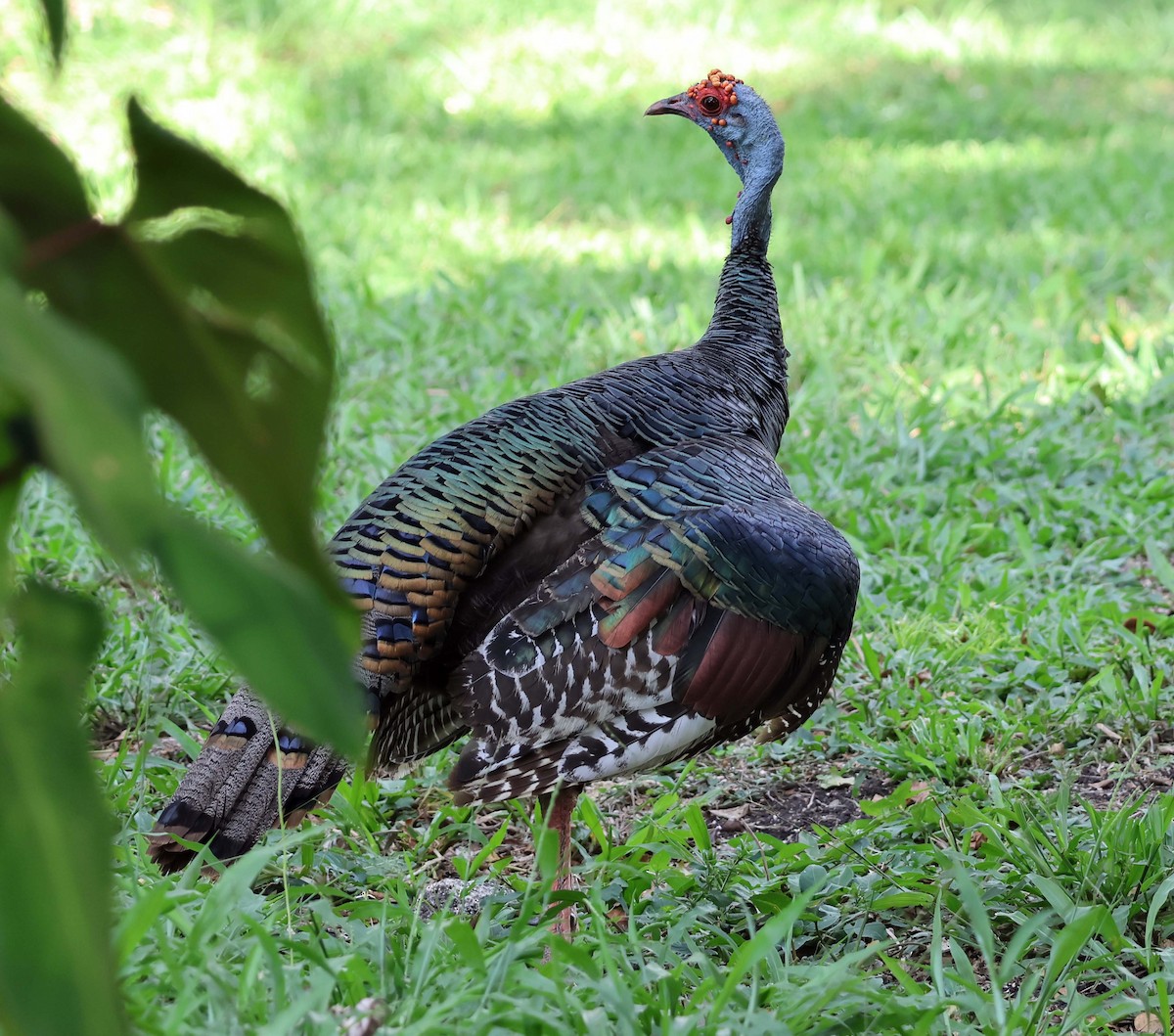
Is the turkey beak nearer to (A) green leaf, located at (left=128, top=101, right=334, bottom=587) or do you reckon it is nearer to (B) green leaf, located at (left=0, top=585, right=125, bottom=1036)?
(A) green leaf, located at (left=128, top=101, right=334, bottom=587)

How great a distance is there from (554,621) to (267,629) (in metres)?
1.77

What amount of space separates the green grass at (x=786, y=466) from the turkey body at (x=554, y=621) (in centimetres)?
25

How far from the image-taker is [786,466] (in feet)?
16.4

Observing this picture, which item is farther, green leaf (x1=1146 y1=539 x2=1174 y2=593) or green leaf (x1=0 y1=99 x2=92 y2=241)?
green leaf (x1=1146 y1=539 x2=1174 y2=593)

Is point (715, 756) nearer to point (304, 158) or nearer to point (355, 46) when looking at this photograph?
→ point (304, 158)

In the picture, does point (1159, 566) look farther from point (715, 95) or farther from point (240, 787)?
point (240, 787)

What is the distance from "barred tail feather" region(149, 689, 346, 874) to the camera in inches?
102

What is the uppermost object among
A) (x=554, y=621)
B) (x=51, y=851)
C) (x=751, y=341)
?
(x=51, y=851)

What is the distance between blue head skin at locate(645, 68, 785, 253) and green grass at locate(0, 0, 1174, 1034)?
1211 millimetres

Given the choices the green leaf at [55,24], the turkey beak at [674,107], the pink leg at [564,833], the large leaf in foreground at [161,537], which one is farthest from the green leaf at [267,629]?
the turkey beak at [674,107]

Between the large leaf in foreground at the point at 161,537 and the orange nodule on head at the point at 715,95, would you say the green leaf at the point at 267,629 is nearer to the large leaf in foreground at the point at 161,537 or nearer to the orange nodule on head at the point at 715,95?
the large leaf in foreground at the point at 161,537

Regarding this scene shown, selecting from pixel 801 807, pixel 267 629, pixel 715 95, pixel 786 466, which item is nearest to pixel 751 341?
pixel 715 95

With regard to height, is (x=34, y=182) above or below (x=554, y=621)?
above

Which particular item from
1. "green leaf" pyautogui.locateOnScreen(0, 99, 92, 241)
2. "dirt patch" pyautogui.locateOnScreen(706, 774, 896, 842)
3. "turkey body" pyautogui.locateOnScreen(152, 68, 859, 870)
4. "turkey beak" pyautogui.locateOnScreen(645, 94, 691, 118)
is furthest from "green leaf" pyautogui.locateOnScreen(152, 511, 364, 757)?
"turkey beak" pyautogui.locateOnScreen(645, 94, 691, 118)
